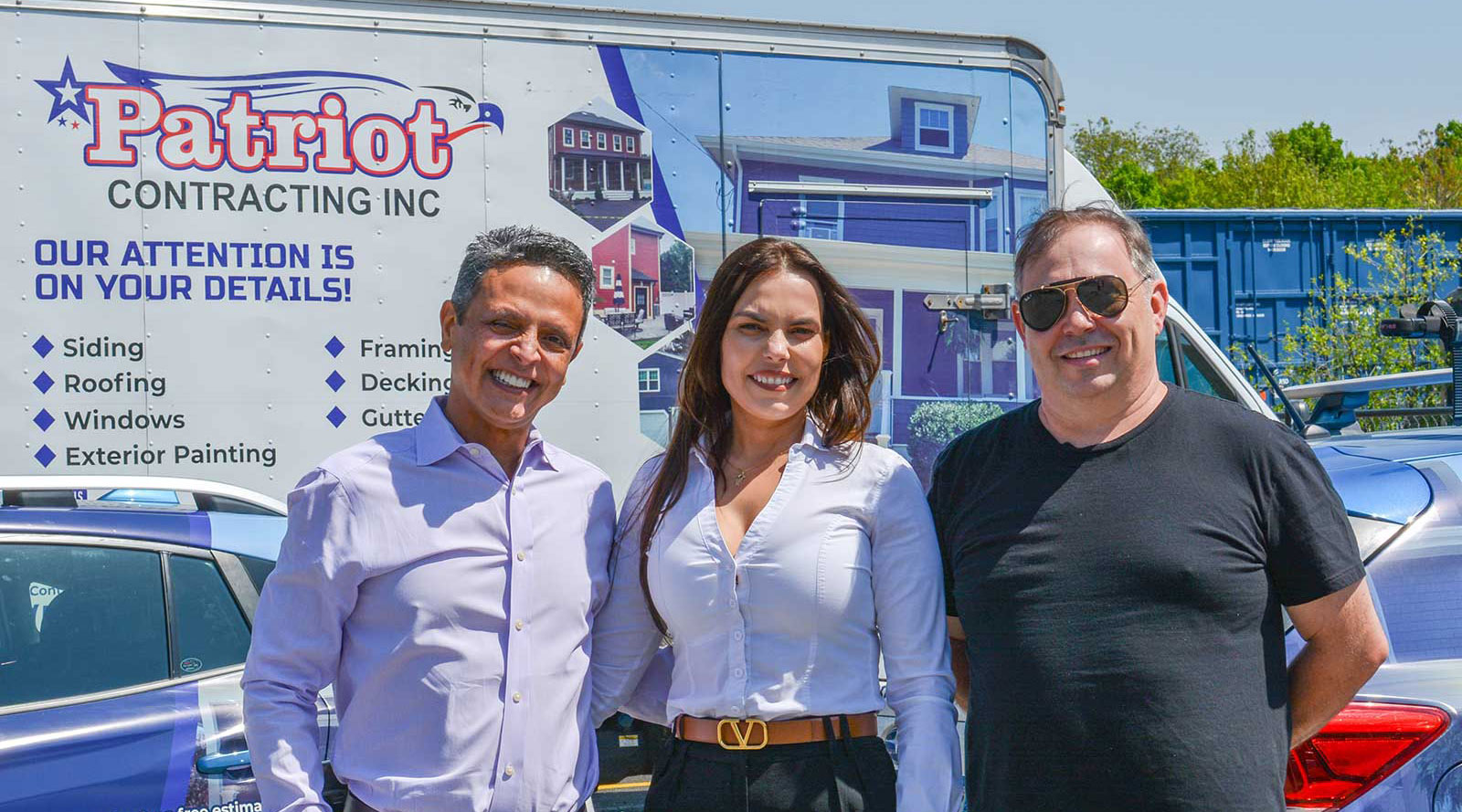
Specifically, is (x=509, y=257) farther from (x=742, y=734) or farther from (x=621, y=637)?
(x=742, y=734)

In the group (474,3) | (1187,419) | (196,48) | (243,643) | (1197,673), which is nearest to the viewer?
(1197,673)

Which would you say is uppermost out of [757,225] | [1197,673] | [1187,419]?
[757,225]

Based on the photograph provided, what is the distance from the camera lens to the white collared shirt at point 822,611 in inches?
89.4

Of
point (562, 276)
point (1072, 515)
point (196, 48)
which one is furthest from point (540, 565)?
point (196, 48)

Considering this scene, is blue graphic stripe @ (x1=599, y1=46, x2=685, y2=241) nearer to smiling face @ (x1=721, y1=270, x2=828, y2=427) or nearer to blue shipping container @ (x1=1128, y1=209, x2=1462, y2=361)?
smiling face @ (x1=721, y1=270, x2=828, y2=427)

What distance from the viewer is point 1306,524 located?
7.05 ft

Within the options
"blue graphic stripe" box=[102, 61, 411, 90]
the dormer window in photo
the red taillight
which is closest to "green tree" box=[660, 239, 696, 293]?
the dormer window in photo

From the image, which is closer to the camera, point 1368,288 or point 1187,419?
point 1187,419

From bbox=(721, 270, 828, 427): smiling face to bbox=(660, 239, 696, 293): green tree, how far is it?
3021 millimetres

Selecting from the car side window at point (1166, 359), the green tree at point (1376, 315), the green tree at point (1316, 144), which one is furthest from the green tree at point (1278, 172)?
the car side window at point (1166, 359)

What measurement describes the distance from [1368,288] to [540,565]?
14688 millimetres

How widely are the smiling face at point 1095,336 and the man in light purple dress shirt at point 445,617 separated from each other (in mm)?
921

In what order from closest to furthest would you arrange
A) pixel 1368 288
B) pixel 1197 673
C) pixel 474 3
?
pixel 1197 673 < pixel 474 3 < pixel 1368 288

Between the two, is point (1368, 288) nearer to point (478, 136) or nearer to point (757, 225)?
point (757, 225)
